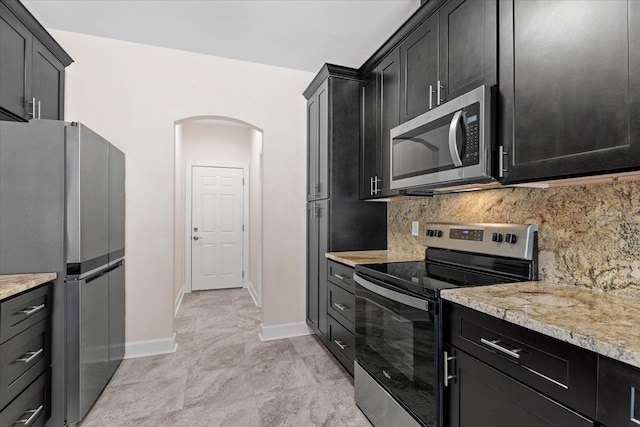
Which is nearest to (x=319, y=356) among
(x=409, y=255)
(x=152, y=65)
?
(x=409, y=255)

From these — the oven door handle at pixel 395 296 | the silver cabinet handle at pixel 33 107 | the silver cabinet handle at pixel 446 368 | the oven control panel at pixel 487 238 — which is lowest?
the silver cabinet handle at pixel 446 368

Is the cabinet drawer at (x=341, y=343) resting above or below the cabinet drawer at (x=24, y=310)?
below

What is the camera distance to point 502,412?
1.12 metres

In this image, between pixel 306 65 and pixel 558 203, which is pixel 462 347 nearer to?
pixel 558 203

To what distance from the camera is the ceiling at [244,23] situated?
2.39 m

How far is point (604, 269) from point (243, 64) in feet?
→ 10.7

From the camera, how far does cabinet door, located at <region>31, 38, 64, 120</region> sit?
7.48 ft

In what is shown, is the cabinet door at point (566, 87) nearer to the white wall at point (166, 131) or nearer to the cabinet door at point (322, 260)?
the cabinet door at point (322, 260)

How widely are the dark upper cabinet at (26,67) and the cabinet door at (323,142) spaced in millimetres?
2107

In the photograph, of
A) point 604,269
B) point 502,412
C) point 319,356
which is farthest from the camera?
point 319,356

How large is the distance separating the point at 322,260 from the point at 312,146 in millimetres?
1173

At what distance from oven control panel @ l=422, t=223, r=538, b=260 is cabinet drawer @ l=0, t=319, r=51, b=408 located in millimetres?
2361

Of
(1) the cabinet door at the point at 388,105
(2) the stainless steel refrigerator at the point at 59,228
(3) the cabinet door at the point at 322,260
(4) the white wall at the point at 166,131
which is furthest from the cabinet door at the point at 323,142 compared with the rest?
(2) the stainless steel refrigerator at the point at 59,228

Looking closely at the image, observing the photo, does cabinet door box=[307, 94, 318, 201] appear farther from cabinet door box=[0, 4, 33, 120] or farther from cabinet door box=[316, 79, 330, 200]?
cabinet door box=[0, 4, 33, 120]
